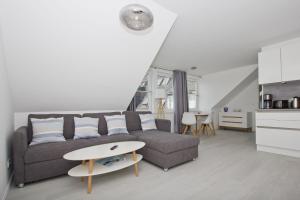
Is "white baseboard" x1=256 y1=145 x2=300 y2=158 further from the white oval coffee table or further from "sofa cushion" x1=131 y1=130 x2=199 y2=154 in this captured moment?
the white oval coffee table

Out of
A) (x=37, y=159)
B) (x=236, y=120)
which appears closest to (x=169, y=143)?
(x=37, y=159)

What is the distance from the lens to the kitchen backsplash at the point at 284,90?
329cm

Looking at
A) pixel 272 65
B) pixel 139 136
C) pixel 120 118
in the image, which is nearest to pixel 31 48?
pixel 120 118

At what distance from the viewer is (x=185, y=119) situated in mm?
4570

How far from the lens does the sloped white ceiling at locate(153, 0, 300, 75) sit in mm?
1954

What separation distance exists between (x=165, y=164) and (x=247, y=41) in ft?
9.68

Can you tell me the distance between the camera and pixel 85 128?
2602 mm

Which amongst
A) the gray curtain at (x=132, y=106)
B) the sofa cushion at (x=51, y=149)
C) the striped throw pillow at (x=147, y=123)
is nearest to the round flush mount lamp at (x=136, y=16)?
the sofa cushion at (x=51, y=149)

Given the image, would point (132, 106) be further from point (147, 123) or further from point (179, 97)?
point (179, 97)

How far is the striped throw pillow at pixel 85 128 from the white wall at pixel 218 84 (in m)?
4.57

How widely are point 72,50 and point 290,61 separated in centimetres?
400

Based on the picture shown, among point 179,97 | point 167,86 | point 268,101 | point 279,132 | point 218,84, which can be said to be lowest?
point 279,132

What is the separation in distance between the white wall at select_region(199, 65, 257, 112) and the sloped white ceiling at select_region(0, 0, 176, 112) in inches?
141

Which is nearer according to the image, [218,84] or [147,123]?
[147,123]
